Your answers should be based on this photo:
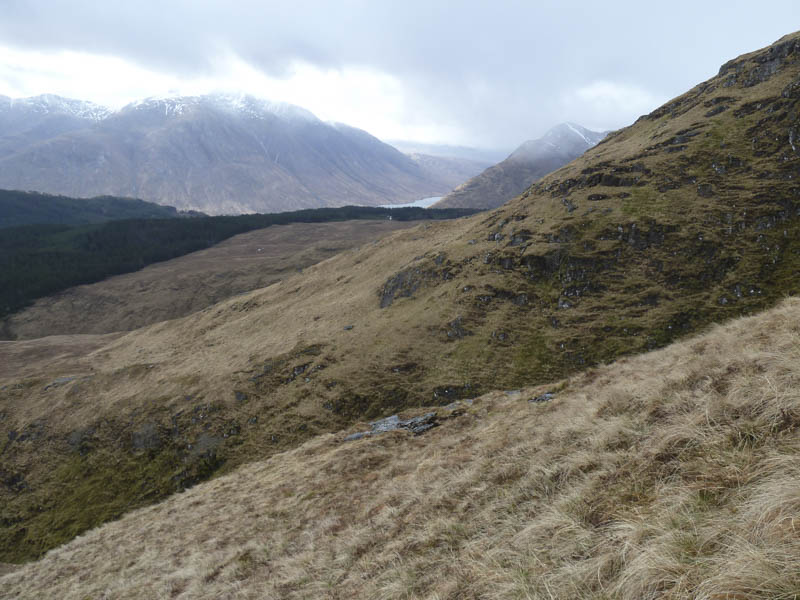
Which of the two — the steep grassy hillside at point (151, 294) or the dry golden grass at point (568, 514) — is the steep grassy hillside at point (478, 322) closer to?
the dry golden grass at point (568, 514)

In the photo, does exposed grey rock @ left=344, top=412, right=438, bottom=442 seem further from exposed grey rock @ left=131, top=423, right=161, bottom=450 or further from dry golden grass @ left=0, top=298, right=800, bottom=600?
exposed grey rock @ left=131, top=423, right=161, bottom=450

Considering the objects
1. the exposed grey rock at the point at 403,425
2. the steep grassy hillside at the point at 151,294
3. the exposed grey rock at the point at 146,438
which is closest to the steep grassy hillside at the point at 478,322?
the exposed grey rock at the point at 146,438

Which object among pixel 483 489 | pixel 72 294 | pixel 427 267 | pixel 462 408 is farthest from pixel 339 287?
pixel 72 294

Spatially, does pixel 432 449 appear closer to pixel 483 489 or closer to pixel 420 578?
pixel 483 489

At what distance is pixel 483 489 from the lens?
9.28m

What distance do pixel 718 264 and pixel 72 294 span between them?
598 ft

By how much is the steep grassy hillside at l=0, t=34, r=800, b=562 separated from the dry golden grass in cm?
1804

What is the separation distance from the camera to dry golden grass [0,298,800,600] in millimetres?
4492

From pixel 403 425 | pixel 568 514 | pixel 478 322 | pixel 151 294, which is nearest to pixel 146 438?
pixel 403 425

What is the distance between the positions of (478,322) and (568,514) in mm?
33398

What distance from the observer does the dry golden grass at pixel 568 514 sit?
177 inches

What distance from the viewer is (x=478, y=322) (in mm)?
39438

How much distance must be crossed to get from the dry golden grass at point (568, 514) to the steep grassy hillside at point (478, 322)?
18.0 meters

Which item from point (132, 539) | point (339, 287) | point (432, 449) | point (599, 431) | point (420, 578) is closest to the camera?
point (420, 578)
